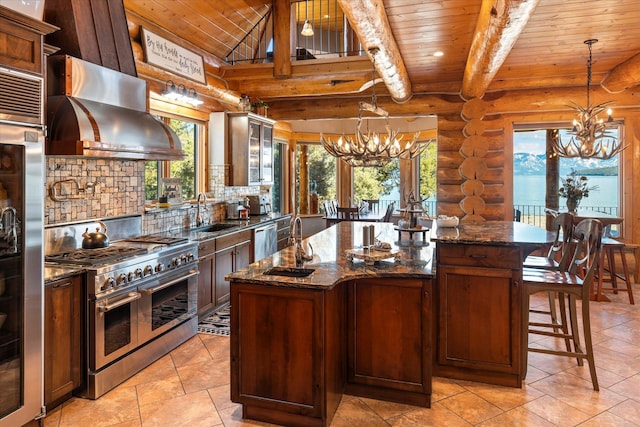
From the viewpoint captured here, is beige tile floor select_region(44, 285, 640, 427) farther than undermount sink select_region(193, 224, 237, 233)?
Result: No

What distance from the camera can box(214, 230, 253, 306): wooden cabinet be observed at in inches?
182

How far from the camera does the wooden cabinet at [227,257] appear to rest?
182 inches

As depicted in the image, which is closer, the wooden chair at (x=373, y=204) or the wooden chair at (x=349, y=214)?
the wooden chair at (x=349, y=214)

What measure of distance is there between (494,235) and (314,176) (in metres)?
7.10

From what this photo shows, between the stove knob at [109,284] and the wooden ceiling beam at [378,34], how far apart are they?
94.6 inches

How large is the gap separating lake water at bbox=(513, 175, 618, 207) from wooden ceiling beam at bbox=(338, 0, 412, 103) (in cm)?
277

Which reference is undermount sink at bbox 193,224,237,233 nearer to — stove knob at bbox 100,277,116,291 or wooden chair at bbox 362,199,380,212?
stove knob at bbox 100,277,116,291

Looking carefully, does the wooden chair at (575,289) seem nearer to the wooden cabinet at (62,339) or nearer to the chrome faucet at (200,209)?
the wooden cabinet at (62,339)

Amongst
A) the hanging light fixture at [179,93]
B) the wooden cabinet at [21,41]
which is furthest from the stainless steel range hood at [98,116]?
the hanging light fixture at [179,93]

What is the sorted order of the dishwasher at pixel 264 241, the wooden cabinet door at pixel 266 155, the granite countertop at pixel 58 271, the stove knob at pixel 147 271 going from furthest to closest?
the wooden cabinet door at pixel 266 155
the dishwasher at pixel 264 241
the stove knob at pixel 147 271
the granite countertop at pixel 58 271

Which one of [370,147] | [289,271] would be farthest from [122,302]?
[370,147]

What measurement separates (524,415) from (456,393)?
1.44 ft

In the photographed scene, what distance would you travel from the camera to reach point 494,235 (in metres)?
3.27

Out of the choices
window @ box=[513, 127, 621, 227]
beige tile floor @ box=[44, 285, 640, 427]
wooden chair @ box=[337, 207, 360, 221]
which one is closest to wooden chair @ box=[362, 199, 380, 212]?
wooden chair @ box=[337, 207, 360, 221]
